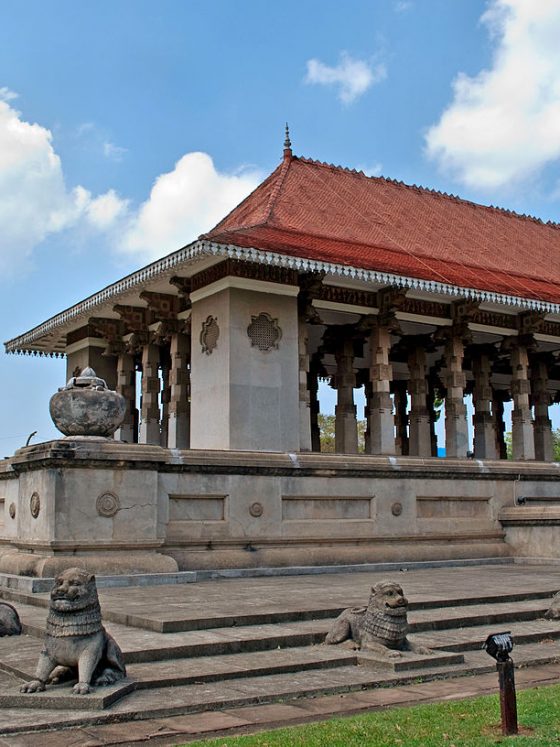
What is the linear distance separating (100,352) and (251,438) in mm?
7741

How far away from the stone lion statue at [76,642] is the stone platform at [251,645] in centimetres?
15

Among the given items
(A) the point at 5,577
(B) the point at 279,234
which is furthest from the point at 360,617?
(B) the point at 279,234

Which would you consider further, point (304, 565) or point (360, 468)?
point (360, 468)

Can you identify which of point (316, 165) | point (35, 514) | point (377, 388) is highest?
point (316, 165)

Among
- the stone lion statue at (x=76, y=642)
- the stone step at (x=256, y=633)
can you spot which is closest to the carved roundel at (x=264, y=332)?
the stone step at (x=256, y=633)

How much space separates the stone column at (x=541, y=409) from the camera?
27.3 meters

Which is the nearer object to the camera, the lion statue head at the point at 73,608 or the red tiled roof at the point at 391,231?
the lion statue head at the point at 73,608

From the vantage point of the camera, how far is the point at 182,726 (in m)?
5.36

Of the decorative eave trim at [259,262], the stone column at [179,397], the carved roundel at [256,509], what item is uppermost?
A: the decorative eave trim at [259,262]

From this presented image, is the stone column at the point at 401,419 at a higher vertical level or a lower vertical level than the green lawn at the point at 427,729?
higher

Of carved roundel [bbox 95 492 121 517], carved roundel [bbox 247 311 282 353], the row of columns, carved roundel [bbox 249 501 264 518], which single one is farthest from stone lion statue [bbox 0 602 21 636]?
the row of columns

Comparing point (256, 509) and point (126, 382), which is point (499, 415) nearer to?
point (126, 382)

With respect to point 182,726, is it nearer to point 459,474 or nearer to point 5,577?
point 5,577

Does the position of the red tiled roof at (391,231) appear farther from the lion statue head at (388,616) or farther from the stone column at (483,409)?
the lion statue head at (388,616)
